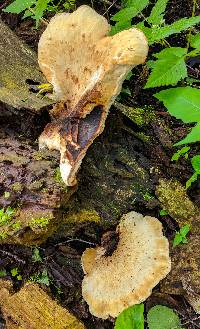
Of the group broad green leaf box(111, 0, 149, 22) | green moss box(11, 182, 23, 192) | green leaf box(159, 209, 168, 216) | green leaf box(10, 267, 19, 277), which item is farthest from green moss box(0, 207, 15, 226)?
broad green leaf box(111, 0, 149, 22)

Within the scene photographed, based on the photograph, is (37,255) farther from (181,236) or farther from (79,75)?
(79,75)

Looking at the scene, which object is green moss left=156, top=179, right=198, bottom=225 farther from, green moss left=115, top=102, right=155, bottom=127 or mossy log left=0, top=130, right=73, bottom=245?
mossy log left=0, top=130, right=73, bottom=245

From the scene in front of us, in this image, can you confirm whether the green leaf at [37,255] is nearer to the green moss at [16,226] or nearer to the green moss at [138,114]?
the green moss at [16,226]

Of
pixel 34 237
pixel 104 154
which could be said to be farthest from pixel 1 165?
pixel 104 154

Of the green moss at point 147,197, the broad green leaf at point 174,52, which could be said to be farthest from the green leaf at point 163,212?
the broad green leaf at point 174,52

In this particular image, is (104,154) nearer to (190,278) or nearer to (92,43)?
(92,43)
